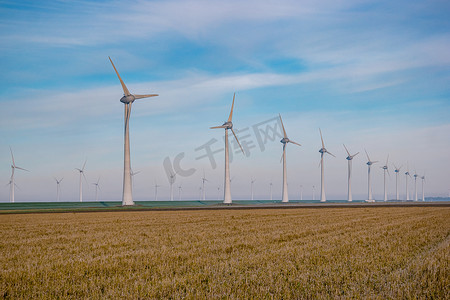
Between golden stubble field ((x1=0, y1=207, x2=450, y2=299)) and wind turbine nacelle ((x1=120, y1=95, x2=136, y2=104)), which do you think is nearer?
golden stubble field ((x1=0, y1=207, x2=450, y2=299))

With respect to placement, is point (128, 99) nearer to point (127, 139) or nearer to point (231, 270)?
point (127, 139)

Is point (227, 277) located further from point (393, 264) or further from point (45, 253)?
point (45, 253)

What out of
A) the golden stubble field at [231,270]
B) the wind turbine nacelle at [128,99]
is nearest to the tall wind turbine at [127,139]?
the wind turbine nacelle at [128,99]

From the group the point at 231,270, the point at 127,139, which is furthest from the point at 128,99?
the point at 231,270

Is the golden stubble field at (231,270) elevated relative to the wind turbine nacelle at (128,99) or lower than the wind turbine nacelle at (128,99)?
lower

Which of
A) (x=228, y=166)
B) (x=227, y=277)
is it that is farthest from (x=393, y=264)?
(x=228, y=166)

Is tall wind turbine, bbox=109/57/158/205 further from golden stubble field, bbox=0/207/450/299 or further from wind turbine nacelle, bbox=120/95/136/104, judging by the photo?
golden stubble field, bbox=0/207/450/299

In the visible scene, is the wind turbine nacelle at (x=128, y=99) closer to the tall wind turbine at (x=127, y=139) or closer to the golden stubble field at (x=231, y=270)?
the tall wind turbine at (x=127, y=139)

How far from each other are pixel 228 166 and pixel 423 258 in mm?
99449

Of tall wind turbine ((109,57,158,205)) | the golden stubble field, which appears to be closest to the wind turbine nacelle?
tall wind turbine ((109,57,158,205))

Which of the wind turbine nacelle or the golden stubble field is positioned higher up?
the wind turbine nacelle

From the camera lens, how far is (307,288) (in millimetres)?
10125

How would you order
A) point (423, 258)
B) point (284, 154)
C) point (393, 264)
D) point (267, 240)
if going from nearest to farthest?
point (393, 264)
point (423, 258)
point (267, 240)
point (284, 154)

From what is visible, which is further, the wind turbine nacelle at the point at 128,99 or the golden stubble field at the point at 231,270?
the wind turbine nacelle at the point at 128,99
